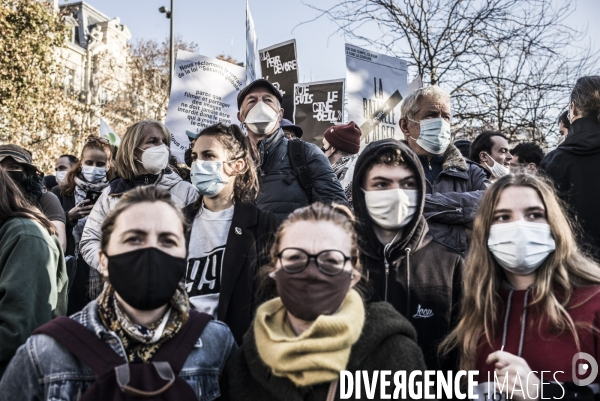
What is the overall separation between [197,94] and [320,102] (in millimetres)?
1638

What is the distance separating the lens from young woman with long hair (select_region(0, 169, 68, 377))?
9.78ft

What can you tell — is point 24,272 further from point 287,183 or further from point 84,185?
point 84,185

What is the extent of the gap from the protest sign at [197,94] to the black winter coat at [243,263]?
3.94 meters

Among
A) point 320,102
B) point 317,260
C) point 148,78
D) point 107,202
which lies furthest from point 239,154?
point 148,78

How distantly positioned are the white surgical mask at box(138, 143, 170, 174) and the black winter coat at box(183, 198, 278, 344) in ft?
5.05

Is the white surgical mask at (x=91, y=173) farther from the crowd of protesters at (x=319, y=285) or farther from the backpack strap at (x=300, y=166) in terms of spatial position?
the backpack strap at (x=300, y=166)

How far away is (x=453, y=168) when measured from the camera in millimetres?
4168

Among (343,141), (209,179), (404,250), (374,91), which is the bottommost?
(404,250)

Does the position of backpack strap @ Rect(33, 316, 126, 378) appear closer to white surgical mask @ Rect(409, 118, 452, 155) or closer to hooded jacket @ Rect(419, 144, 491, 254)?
hooded jacket @ Rect(419, 144, 491, 254)

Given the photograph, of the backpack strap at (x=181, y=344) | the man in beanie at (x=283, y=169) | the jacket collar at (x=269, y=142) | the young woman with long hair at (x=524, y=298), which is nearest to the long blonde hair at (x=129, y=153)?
the man in beanie at (x=283, y=169)

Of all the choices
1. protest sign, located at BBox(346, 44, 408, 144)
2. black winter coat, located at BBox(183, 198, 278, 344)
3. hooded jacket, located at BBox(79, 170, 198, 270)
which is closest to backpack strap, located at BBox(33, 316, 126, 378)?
black winter coat, located at BBox(183, 198, 278, 344)

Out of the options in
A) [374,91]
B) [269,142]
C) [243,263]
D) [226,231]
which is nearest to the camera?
[243,263]

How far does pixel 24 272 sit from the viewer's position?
123 inches

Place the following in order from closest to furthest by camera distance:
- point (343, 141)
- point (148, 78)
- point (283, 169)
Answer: point (283, 169)
point (343, 141)
point (148, 78)
